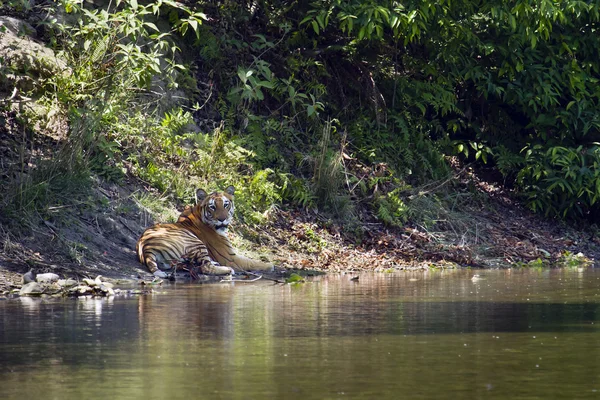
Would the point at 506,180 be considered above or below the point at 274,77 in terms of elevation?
below

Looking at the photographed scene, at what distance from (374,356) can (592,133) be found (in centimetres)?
1494

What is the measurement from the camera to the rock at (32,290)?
1125 cm

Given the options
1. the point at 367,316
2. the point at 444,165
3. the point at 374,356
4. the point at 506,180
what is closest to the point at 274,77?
the point at 444,165

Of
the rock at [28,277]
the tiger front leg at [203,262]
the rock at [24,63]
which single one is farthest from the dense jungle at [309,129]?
the tiger front leg at [203,262]

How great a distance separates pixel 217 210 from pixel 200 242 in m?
0.59

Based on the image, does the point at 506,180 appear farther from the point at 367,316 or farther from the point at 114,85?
the point at 367,316

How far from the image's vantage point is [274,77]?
19672 mm

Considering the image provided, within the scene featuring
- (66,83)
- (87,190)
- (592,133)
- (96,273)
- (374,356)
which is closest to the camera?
(374,356)

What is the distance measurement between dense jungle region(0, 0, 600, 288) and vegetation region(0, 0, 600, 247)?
4 centimetres

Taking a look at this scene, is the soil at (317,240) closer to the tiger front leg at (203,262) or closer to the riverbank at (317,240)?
the riverbank at (317,240)

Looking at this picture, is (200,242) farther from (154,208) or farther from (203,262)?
(154,208)

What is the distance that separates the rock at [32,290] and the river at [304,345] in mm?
279

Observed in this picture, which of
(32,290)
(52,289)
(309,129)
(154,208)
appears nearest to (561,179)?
(309,129)

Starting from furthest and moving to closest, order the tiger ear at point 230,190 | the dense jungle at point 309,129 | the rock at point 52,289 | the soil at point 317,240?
Answer: 1. the tiger ear at point 230,190
2. the dense jungle at point 309,129
3. the soil at point 317,240
4. the rock at point 52,289
